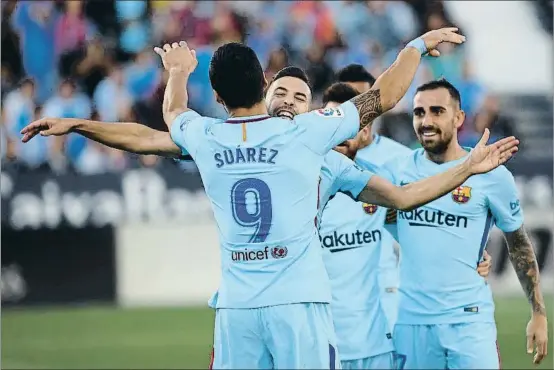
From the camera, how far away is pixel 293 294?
5.39m

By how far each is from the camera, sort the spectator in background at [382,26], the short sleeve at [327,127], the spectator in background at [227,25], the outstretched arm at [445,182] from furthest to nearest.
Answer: the spectator in background at [382,26] → the spectator in background at [227,25] → the outstretched arm at [445,182] → the short sleeve at [327,127]

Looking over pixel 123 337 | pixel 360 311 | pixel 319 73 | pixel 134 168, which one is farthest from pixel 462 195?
pixel 319 73

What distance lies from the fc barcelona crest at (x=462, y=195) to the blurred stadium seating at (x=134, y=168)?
586 centimetres

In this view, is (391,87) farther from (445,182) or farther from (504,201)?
(504,201)

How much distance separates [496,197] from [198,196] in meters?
→ 8.84

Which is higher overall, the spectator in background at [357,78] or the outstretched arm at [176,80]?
the spectator in background at [357,78]

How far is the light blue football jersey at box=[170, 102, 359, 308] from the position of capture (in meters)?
5.45

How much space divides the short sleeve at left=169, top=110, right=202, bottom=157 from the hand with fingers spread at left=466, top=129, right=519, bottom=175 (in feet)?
4.53

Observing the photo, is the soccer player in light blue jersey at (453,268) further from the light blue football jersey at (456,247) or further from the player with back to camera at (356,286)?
the player with back to camera at (356,286)

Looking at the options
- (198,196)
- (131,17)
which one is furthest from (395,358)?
(131,17)

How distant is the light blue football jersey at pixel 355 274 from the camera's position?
7.32 m

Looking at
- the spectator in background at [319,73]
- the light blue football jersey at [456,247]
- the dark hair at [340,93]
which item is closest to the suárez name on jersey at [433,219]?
the light blue football jersey at [456,247]

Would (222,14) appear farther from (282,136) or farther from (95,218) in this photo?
(282,136)

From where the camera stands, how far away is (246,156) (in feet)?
18.0
